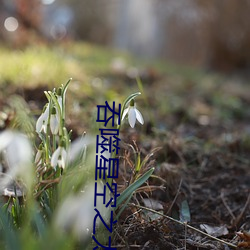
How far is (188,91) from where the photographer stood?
4.73 meters

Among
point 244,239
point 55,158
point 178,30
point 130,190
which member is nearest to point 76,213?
point 55,158

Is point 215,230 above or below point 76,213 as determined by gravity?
below

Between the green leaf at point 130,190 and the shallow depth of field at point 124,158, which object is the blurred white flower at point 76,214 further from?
the green leaf at point 130,190

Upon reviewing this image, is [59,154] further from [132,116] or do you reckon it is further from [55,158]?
[132,116]

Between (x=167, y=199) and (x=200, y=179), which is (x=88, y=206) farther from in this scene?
(x=200, y=179)

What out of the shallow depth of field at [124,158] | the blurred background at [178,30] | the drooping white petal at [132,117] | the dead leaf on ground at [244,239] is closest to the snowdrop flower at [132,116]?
the drooping white petal at [132,117]

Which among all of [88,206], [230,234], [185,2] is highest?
[185,2]

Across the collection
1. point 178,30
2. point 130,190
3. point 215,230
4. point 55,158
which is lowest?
point 215,230

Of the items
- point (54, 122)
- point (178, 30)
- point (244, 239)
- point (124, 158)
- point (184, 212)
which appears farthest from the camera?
point (178, 30)

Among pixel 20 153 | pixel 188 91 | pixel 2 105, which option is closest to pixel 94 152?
pixel 20 153

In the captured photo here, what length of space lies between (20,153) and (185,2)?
7.36 m

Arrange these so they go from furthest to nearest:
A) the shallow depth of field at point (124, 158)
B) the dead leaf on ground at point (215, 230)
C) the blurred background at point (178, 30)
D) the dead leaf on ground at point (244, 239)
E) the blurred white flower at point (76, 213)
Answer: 1. the blurred background at point (178, 30)
2. the dead leaf on ground at point (215, 230)
3. the dead leaf on ground at point (244, 239)
4. the shallow depth of field at point (124, 158)
5. the blurred white flower at point (76, 213)

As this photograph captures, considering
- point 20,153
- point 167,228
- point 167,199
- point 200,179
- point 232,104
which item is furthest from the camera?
point 232,104

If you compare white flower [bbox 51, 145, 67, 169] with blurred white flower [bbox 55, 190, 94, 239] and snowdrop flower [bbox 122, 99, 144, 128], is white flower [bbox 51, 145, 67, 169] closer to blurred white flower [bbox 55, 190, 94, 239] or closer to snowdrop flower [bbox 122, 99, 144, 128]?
blurred white flower [bbox 55, 190, 94, 239]
